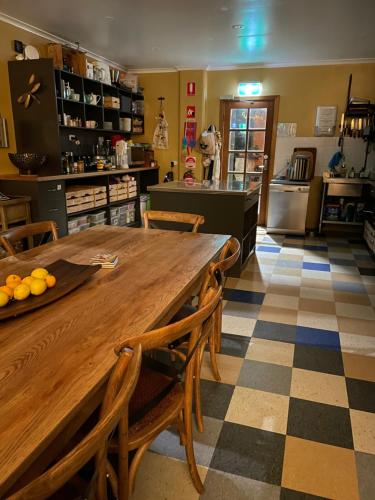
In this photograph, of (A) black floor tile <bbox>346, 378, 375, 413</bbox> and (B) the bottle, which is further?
(B) the bottle

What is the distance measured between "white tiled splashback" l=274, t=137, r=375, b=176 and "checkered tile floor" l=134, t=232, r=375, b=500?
9.31 feet

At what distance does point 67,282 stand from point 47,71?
3.24 metres

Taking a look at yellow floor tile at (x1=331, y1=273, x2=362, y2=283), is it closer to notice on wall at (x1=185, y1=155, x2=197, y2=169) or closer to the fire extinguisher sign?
notice on wall at (x1=185, y1=155, x2=197, y2=169)

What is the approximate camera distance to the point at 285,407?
6.07 ft

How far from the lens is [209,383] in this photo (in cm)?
203

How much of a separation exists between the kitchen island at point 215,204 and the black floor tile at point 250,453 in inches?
84.7

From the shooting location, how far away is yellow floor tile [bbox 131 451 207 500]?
138 centimetres

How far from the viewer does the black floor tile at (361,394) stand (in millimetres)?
1862

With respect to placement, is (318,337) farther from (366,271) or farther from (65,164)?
(65,164)

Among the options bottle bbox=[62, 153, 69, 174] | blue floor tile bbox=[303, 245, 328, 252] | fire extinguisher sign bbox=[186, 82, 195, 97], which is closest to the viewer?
bottle bbox=[62, 153, 69, 174]

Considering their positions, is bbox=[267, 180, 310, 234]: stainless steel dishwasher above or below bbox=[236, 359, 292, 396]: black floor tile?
above

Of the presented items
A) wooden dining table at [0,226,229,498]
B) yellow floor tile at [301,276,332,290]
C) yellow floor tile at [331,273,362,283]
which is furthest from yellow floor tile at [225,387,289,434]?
yellow floor tile at [331,273,362,283]

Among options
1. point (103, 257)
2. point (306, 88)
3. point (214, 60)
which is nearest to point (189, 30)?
point (214, 60)

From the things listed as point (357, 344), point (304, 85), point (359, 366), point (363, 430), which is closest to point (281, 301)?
point (357, 344)
